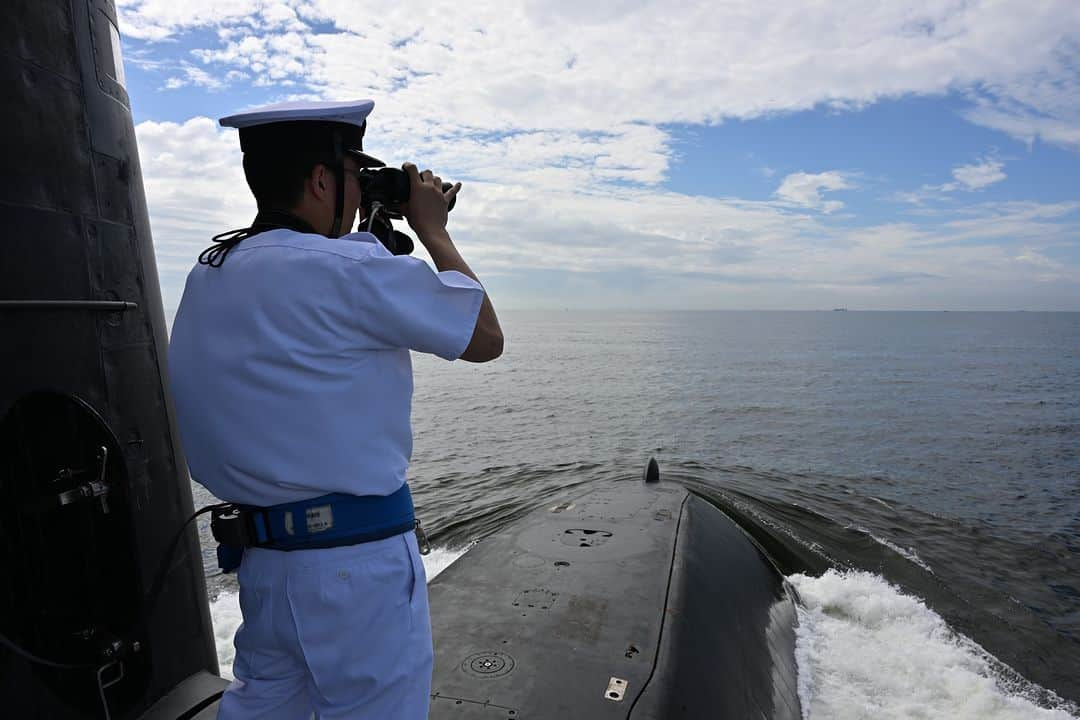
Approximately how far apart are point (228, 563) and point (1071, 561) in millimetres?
15240

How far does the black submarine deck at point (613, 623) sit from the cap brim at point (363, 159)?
139 inches

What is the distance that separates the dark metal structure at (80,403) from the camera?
2.47 meters

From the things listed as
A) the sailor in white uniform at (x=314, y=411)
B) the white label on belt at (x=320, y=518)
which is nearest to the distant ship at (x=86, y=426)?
the sailor in white uniform at (x=314, y=411)

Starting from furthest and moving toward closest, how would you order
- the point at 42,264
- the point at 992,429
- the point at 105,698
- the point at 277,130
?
the point at 992,429 → the point at 105,698 → the point at 42,264 → the point at 277,130

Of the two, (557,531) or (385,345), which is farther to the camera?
(557,531)

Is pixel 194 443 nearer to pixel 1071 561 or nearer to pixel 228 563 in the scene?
pixel 228 563

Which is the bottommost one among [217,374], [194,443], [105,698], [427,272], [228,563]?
[105,698]

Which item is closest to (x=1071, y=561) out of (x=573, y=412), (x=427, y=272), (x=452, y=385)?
(x=427, y=272)

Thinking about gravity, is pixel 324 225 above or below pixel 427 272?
above

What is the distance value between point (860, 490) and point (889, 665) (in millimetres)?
11173

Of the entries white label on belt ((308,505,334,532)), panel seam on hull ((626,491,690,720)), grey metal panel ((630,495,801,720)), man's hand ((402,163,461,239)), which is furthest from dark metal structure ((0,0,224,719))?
grey metal panel ((630,495,801,720))

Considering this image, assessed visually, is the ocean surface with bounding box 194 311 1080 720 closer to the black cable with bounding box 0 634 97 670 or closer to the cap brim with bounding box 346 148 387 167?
the black cable with bounding box 0 634 97 670

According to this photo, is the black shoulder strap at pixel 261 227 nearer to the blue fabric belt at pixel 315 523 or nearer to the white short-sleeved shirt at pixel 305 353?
the white short-sleeved shirt at pixel 305 353

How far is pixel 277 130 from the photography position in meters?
2.38
